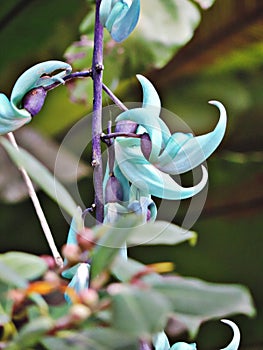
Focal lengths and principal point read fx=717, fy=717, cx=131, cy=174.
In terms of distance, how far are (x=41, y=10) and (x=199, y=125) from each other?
1.59ft

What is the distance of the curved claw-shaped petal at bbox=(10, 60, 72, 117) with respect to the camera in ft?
1.36

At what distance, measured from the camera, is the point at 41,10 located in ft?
4.55

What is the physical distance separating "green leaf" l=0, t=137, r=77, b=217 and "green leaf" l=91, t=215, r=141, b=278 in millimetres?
20

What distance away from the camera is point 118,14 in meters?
0.44

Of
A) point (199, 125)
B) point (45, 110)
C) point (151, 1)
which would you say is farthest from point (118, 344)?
point (199, 125)

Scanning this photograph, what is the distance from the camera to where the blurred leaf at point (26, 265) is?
27 cm

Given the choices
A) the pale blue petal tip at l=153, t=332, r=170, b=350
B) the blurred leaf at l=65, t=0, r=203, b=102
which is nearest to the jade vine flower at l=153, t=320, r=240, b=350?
the pale blue petal tip at l=153, t=332, r=170, b=350

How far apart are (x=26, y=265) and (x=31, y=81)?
0.17 metres

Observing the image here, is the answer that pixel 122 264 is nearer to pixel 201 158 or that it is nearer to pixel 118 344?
pixel 118 344

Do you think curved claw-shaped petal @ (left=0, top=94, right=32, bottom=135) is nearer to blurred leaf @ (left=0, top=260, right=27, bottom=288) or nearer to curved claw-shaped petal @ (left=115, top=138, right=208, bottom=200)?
curved claw-shaped petal @ (left=115, top=138, right=208, bottom=200)

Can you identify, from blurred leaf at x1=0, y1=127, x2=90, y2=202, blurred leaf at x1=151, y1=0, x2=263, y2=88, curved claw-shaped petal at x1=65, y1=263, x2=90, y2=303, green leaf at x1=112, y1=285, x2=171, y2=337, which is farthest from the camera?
blurred leaf at x1=151, y1=0, x2=263, y2=88

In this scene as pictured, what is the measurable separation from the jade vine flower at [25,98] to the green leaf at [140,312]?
200 millimetres

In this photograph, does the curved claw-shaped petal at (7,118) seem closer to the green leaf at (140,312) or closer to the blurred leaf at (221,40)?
the green leaf at (140,312)

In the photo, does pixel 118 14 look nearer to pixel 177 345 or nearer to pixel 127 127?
pixel 127 127
